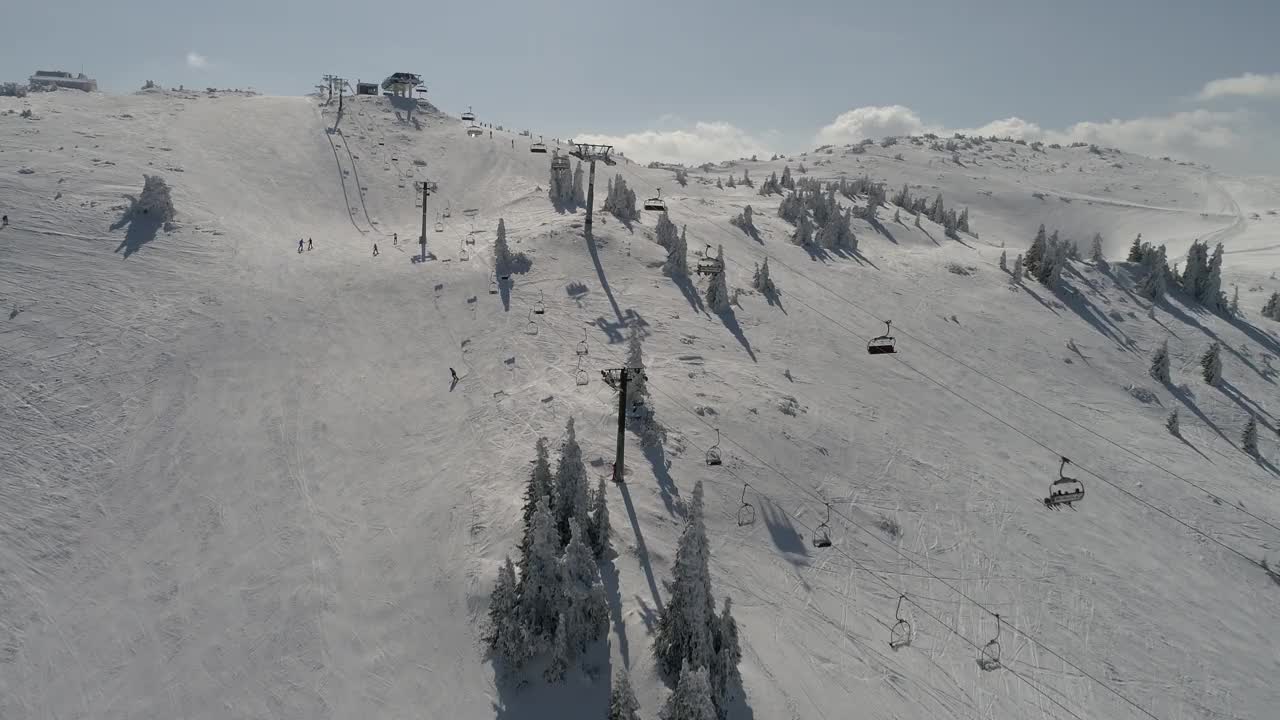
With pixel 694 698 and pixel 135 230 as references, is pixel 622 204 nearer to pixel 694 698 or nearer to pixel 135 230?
pixel 135 230

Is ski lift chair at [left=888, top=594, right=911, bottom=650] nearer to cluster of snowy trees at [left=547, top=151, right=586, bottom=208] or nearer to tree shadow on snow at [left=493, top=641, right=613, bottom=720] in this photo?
tree shadow on snow at [left=493, top=641, right=613, bottom=720]

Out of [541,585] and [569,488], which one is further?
[569,488]

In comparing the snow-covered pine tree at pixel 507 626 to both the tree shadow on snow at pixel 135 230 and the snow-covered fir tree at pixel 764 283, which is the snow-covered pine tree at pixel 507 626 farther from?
the tree shadow on snow at pixel 135 230

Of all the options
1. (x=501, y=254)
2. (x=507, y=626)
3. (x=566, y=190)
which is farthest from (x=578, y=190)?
(x=507, y=626)

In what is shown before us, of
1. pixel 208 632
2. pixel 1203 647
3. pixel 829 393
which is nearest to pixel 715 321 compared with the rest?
pixel 829 393

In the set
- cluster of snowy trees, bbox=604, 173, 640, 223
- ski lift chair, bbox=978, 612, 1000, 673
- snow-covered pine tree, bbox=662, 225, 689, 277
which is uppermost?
cluster of snowy trees, bbox=604, 173, 640, 223

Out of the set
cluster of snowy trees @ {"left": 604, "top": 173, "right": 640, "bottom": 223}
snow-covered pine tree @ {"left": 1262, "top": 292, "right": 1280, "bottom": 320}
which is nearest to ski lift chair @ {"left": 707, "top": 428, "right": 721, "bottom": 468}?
cluster of snowy trees @ {"left": 604, "top": 173, "right": 640, "bottom": 223}

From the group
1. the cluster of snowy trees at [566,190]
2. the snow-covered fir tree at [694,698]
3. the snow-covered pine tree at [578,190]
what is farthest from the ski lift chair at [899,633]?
the snow-covered pine tree at [578,190]
